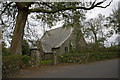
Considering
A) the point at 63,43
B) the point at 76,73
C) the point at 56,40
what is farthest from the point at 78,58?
the point at 56,40

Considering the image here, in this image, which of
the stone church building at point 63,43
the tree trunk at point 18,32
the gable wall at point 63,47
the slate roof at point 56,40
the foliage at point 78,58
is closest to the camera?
the tree trunk at point 18,32

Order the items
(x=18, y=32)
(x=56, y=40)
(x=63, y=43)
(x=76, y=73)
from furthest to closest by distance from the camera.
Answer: (x=56, y=40)
(x=63, y=43)
(x=18, y=32)
(x=76, y=73)

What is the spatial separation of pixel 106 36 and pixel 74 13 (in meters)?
20.1

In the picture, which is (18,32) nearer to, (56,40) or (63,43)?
(63,43)

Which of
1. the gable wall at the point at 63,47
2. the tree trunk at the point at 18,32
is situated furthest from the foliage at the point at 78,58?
the gable wall at the point at 63,47

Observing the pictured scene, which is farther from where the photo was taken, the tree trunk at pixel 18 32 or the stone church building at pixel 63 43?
the stone church building at pixel 63 43

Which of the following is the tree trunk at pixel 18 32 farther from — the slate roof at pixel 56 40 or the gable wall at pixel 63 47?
the gable wall at pixel 63 47

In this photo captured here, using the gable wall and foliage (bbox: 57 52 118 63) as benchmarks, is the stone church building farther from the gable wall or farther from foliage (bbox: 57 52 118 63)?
foliage (bbox: 57 52 118 63)

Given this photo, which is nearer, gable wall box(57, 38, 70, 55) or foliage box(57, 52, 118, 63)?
foliage box(57, 52, 118, 63)

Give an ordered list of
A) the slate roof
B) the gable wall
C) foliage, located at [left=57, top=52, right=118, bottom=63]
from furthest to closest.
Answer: the slate roof
the gable wall
foliage, located at [left=57, top=52, right=118, bottom=63]

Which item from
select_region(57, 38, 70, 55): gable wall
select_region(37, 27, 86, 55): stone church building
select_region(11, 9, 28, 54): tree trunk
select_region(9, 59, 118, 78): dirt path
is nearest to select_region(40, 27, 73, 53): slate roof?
select_region(37, 27, 86, 55): stone church building

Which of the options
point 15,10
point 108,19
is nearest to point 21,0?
point 15,10

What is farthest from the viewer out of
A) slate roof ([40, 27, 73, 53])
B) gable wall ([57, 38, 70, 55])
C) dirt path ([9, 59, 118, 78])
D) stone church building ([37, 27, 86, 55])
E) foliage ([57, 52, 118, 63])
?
slate roof ([40, 27, 73, 53])

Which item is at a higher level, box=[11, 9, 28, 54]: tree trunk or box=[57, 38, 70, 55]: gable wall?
box=[11, 9, 28, 54]: tree trunk
